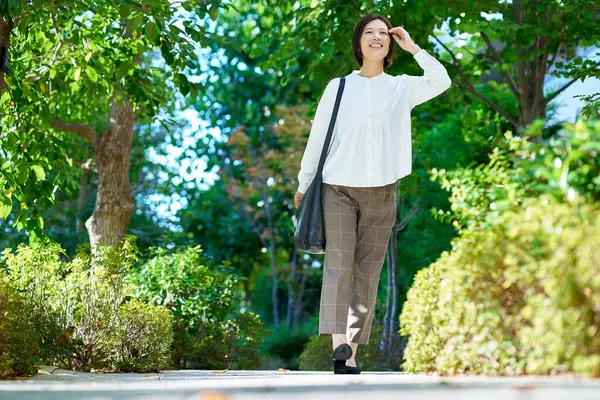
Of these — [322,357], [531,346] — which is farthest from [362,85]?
[322,357]

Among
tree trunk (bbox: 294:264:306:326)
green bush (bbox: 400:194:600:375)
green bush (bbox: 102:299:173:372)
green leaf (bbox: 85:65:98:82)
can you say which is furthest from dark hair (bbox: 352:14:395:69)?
tree trunk (bbox: 294:264:306:326)

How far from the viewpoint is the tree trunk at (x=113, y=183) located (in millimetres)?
10812

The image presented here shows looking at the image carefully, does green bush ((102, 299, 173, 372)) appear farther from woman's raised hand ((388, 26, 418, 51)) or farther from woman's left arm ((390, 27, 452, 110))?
woman's raised hand ((388, 26, 418, 51))

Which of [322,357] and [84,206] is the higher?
[84,206]

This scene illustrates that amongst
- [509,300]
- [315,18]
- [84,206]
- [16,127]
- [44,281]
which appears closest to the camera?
[509,300]

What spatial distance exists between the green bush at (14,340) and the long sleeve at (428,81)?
9.12 ft

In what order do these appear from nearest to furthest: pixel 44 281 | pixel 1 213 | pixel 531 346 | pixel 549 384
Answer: pixel 549 384 → pixel 531 346 → pixel 44 281 → pixel 1 213

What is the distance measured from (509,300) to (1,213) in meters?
5.04

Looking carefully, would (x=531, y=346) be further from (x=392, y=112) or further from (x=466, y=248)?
(x=392, y=112)

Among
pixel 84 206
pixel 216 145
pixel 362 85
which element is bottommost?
pixel 362 85

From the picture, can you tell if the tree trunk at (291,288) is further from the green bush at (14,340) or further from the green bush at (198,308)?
the green bush at (14,340)

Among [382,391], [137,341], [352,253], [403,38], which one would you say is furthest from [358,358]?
[382,391]

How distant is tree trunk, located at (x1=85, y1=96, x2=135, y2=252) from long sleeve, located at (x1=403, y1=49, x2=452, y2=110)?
5.68m

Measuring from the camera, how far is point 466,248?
165 inches
